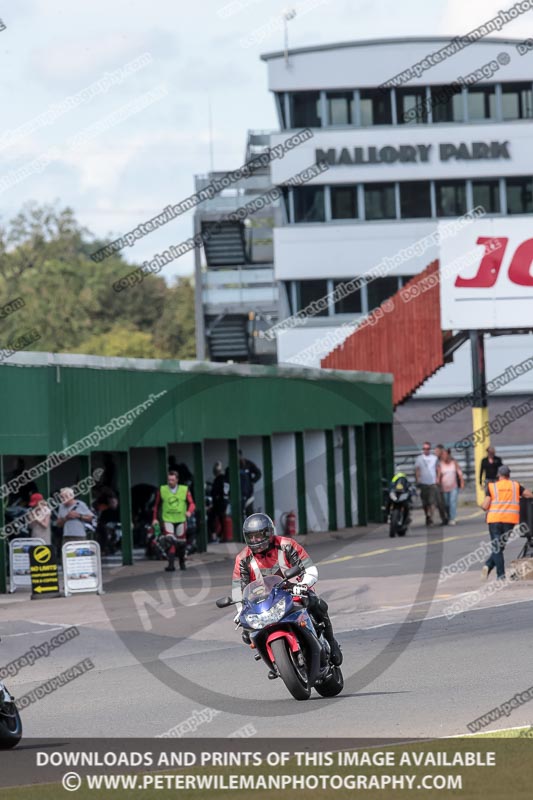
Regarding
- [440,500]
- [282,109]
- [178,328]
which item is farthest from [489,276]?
[178,328]

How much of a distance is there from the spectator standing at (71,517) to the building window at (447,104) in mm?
44708

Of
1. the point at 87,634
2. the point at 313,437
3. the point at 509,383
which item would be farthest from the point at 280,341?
the point at 87,634

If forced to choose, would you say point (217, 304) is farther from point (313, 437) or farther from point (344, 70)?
point (313, 437)

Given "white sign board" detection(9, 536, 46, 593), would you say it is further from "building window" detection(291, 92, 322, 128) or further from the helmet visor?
"building window" detection(291, 92, 322, 128)

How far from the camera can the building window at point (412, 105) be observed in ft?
215

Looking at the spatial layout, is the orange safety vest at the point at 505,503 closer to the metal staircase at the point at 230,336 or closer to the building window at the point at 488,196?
the building window at the point at 488,196

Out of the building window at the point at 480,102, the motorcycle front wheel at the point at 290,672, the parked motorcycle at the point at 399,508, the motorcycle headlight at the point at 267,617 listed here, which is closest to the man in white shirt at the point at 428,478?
the parked motorcycle at the point at 399,508

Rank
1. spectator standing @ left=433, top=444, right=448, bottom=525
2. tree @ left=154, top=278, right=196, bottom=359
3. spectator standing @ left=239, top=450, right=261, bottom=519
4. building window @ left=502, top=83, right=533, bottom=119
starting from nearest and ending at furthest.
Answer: spectator standing @ left=239, top=450, right=261, bottom=519, spectator standing @ left=433, top=444, right=448, bottom=525, building window @ left=502, top=83, right=533, bottom=119, tree @ left=154, top=278, right=196, bottom=359

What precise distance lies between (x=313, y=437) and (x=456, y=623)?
20.4m

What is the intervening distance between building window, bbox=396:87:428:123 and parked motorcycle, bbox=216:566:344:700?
54781 millimetres

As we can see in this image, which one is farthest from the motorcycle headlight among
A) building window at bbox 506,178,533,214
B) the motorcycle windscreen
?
building window at bbox 506,178,533,214

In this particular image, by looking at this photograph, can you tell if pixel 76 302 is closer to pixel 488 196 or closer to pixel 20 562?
pixel 488 196

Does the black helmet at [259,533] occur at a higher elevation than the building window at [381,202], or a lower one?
lower

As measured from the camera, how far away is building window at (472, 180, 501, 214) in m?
66.5
